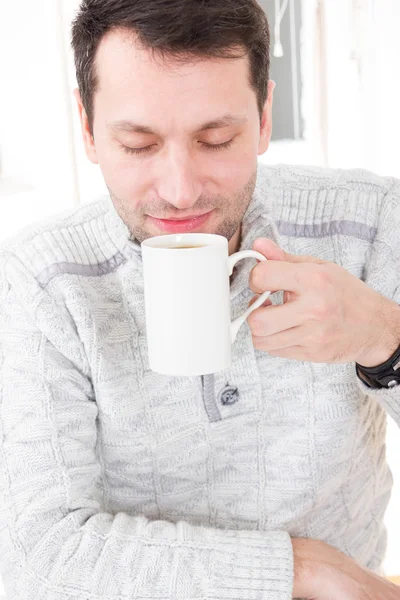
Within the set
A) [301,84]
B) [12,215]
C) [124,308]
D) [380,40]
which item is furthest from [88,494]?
[380,40]

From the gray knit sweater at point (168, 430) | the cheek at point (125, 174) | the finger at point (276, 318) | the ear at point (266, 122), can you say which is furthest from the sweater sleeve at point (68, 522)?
the ear at point (266, 122)

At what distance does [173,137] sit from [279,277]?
0.86ft

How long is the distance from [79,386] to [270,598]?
16.8 inches

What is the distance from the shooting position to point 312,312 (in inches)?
38.8

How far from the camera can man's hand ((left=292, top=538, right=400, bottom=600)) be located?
105 cm

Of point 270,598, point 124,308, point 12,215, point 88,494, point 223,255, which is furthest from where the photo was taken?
point 12,215

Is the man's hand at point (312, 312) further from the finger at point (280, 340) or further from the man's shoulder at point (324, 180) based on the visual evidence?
the man's shoulder at point (324, 180)

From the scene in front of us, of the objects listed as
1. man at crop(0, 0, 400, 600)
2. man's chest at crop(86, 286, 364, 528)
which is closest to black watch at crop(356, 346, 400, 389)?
man at crop(0, 0, 400, 600)

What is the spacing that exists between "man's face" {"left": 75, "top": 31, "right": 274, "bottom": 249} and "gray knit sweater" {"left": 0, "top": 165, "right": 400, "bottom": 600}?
13cm

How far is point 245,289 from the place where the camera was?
1255 mm

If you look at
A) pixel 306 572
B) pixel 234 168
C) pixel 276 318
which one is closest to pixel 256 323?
pixel 276 318

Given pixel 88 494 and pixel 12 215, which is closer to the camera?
→ pixel 88 494

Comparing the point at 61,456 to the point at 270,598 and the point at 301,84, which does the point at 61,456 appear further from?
the point at 301,84

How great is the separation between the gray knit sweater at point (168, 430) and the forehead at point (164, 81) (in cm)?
26
